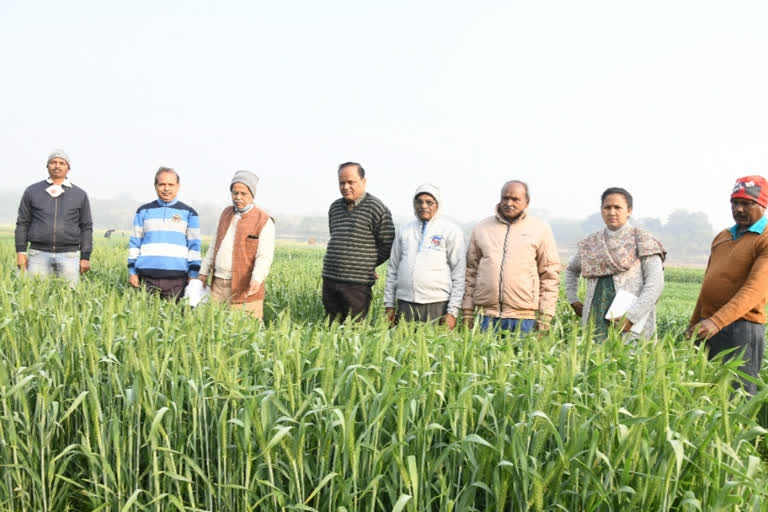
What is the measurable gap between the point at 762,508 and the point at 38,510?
295 cm

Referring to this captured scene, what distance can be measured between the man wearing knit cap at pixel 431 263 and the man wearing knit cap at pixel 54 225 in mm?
3928

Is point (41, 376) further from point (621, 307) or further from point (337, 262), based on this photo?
point (621, 307)

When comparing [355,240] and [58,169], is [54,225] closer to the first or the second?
[58,169]

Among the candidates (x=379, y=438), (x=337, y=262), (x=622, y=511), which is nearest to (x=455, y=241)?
(x=337, y=262)

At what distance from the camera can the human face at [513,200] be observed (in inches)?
190

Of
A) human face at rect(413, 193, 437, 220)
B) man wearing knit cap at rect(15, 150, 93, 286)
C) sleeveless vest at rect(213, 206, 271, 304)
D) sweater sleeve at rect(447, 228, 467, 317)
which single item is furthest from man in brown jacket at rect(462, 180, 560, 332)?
man wearing knit cap at rect(15, 150, 93, 286)

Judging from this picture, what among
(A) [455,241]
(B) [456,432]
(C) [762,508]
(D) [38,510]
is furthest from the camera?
(A) [455,241]

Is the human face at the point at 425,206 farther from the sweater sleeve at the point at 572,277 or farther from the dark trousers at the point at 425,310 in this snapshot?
the sweater sleeve at the point at 572,277

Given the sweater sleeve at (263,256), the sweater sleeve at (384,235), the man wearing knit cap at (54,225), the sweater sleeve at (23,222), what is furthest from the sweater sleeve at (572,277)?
the sweater sleeve at (23,222)

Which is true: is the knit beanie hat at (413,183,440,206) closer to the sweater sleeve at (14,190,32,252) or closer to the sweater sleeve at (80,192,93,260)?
the sweater sleeve at (80,192,93,260)

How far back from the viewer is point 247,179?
217 inches

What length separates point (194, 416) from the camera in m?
2.44

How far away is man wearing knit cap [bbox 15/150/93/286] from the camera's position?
6906 mm

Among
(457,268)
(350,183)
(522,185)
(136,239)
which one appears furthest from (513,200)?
(136,239)
